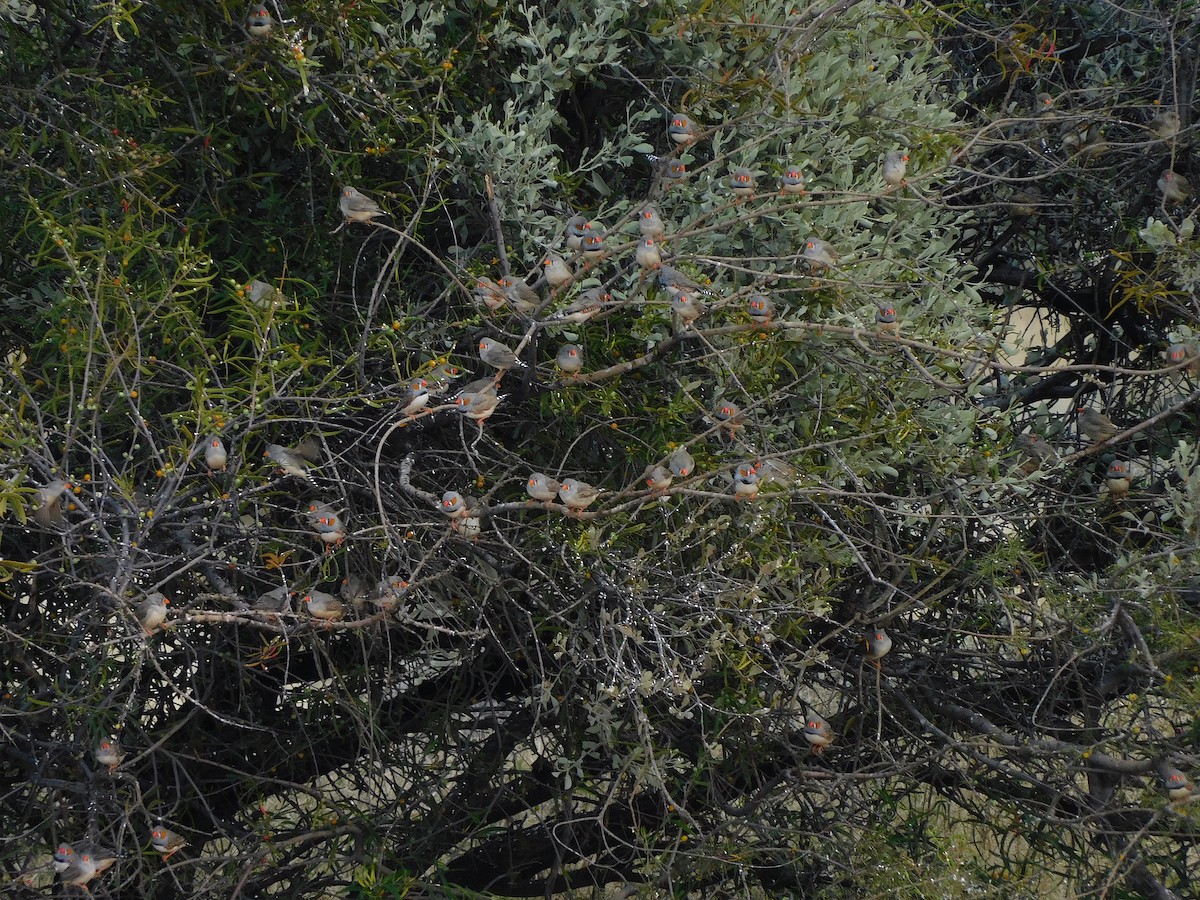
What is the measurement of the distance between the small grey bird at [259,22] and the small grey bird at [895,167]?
1866 millimetres

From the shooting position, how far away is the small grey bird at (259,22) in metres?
3.51

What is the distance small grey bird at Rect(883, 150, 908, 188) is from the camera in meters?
3.92

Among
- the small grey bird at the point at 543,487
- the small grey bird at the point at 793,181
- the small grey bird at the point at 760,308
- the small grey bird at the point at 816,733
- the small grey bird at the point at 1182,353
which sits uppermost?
the small grey bird at the point at 793,181

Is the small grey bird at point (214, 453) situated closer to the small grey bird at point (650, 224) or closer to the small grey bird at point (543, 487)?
the small grey bird at point (543, 487)

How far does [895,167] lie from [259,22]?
6.26 ft

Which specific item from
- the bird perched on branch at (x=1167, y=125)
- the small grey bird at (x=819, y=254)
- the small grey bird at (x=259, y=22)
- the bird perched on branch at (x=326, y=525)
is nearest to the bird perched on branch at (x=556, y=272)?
the small grey bird at (x=819, y=254)

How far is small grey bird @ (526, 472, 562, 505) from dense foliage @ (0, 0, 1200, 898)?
0.11 metres

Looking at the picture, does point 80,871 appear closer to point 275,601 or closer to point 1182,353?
point 275,601

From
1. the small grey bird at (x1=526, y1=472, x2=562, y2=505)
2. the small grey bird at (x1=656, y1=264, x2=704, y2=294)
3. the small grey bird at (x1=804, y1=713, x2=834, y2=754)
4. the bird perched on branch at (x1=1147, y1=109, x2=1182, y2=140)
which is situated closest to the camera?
the small grey bird at (x1=656, y1=264, x2=704, y2=294)

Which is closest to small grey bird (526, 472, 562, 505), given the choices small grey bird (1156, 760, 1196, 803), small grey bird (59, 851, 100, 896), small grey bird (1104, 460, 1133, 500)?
small grey bird (59, 851, 100, 896)

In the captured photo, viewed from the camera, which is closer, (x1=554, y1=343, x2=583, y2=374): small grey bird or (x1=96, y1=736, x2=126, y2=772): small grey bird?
(x1=96, y1=736, x2=126, y2=772): small grey bird

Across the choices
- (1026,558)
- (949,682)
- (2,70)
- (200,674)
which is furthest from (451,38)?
(949,682)

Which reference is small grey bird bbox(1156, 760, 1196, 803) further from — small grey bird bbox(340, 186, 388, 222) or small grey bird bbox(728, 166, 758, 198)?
small grey bird bbox(340, 186, 388, 222)

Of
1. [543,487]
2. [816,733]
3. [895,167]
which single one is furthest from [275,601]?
[895,167]
